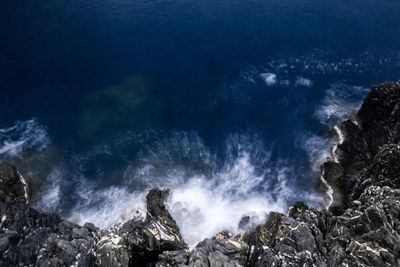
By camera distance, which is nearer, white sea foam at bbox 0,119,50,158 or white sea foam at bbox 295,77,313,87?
white sea foam at bbox 0,119,50,158

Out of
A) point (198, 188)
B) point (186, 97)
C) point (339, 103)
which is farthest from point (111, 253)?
point (339, 103)

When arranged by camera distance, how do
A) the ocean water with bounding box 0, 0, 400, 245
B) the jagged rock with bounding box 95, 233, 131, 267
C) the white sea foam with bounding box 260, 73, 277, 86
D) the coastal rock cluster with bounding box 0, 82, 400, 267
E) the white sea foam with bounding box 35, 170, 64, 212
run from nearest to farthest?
the coastal rock cluster with bounding box 0, 82, 400, 267, the jagged rock with bounding box 95, 233, 131, 267, the white sea foam with bounding box 35, 170, 64, 212, the ocean water with bounding box 0, 0, 400, 245, the white sea foam with bounding box 260, 73, 277, 86

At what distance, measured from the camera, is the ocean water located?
51.1 meters

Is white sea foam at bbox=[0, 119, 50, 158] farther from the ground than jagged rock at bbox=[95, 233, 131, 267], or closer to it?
closer to it

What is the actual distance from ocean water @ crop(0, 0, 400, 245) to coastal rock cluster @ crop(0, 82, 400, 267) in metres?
8.28

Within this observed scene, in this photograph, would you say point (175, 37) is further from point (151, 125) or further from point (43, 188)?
point (43, 188)

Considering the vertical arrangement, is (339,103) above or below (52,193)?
above

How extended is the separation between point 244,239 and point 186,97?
40.3 m

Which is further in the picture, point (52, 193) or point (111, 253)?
point (52, 193)

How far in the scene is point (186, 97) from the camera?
7131 cm

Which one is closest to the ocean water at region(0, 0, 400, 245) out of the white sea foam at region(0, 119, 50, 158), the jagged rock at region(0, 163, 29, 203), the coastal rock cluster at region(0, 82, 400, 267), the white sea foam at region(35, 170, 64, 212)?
the white sea foam at region(35, 170, 64, 212)

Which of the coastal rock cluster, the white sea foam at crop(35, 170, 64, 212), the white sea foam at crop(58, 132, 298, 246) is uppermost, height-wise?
the coastal rock cluster

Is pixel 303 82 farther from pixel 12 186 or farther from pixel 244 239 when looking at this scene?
pixel 12 186

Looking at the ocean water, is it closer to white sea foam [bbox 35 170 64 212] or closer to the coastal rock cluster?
white sea foam [bbox 35 170 64 212]
